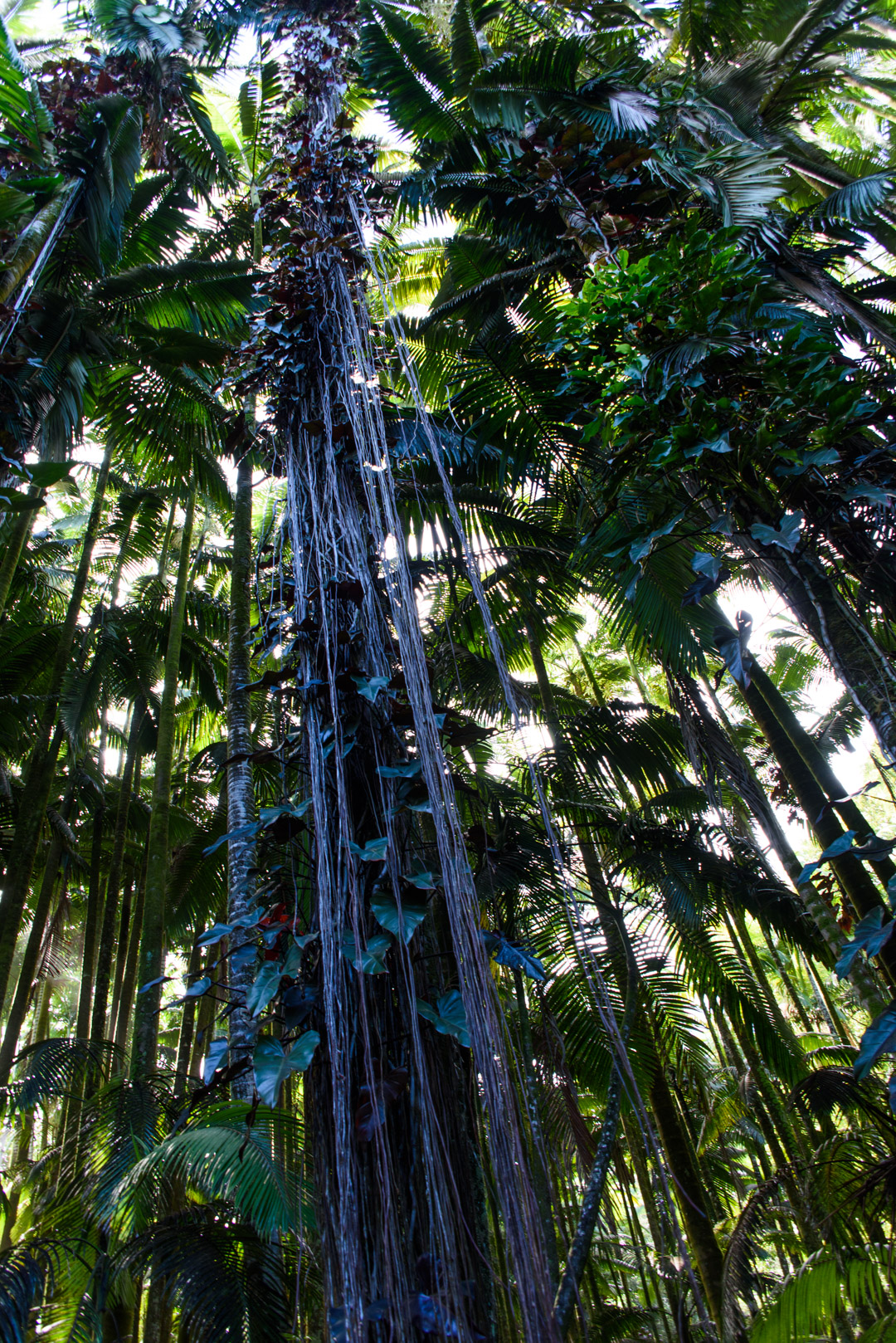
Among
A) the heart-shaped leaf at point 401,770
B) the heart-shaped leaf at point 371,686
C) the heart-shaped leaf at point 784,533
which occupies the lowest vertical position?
the heart-shaped leaf at point 401,770

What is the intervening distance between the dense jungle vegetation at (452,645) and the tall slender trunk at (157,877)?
1.2 inches

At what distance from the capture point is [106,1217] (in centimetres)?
299

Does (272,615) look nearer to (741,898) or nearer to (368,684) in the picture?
(368,684)

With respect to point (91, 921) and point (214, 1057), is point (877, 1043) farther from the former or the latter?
point (91, 921)

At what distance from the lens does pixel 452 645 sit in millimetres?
2594

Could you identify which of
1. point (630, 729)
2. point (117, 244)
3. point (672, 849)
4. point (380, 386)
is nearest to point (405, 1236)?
point (380, 386)

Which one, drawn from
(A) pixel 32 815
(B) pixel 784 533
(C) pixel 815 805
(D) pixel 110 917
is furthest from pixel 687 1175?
(D) pixel 110 917

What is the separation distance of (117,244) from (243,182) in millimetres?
2216

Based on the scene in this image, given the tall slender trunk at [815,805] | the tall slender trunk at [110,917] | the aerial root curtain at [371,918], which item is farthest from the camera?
the tall slender trunk at [110,917]

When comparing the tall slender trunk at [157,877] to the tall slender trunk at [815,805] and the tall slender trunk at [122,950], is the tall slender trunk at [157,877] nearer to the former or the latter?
the tall slender trunk at [122,950]

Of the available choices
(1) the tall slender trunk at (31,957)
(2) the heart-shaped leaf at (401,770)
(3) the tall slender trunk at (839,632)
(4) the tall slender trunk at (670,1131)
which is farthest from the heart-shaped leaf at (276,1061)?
(1) the tall slender trunk at (31,957)

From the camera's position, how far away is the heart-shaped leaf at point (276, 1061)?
4.80ft

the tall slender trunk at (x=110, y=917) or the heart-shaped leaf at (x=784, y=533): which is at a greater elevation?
the tall slender trunk at (x=110, y=917)

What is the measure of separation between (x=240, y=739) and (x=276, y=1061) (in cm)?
276
